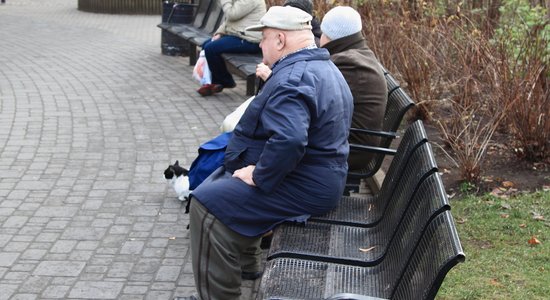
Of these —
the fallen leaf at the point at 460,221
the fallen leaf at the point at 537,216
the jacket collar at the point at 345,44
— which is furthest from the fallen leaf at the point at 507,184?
the jacket collar at the point at 345,44

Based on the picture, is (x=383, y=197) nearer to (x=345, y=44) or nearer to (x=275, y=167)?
(x=275, y=167)

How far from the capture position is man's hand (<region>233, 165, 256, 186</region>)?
169 inches

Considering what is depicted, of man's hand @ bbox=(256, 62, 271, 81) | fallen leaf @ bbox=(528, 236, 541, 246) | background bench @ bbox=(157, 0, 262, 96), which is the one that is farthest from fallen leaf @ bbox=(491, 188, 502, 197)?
background bench @ bbox=(157, 0, 262, 96)

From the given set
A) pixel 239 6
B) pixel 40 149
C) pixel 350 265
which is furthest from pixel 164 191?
pixel 239 6

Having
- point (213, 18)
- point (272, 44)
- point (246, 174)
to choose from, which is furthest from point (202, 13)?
point (246, 174)

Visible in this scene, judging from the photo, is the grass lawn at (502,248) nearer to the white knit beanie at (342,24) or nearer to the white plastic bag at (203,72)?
the white knit beanie at (342,24)

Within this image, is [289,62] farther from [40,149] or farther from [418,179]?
[40,149]

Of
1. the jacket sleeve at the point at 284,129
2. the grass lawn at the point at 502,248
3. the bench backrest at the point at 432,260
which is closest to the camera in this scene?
the bench backrest at the point at 432,260

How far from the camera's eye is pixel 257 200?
14.1ft

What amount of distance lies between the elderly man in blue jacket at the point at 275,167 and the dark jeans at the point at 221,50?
6.06m

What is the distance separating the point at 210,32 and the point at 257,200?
29.5 feet

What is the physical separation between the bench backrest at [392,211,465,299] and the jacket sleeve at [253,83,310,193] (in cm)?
83

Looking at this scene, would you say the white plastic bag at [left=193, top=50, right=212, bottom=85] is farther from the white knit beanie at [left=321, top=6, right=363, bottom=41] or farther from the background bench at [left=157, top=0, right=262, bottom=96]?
the white knit beanie at [left=321, top=6, right=363, bottom=41]

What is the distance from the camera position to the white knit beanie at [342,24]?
585cm
